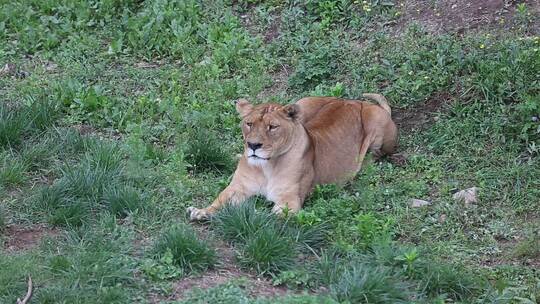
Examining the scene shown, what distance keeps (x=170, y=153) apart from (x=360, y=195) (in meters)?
1.69

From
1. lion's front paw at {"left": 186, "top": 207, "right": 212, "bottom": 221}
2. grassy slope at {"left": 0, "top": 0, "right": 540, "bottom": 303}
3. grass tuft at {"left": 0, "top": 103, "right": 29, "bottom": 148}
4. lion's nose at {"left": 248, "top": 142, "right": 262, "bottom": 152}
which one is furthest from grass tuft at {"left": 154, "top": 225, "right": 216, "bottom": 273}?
grass tuft at {"left": 0, "top": 103, "right": 29, "bottom": 148}

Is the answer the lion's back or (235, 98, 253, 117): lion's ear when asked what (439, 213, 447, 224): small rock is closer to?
the lion's back

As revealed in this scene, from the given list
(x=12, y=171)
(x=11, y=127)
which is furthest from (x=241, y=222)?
(x=11, y=127)

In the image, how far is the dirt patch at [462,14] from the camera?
9883 mm

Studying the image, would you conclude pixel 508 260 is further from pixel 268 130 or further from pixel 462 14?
pixel 462 14

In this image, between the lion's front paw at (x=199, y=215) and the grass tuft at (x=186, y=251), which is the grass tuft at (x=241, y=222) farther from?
the grass tuft at (x=186, y=251)

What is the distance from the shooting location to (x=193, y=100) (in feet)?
32.0

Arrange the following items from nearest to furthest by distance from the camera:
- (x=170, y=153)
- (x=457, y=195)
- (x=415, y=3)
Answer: (x=457, y=195) → (x=170, y=153) → (x=415, y=3)

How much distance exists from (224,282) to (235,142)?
8.88 ft

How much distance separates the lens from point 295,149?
8.13 metres

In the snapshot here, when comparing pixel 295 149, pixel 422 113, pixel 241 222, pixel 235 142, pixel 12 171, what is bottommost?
pixel 422 113

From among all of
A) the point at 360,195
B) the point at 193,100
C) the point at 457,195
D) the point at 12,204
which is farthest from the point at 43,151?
the point at 457,195

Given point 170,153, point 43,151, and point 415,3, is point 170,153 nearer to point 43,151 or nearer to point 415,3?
point 43,151

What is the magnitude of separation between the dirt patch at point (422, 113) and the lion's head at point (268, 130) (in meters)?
1.46
